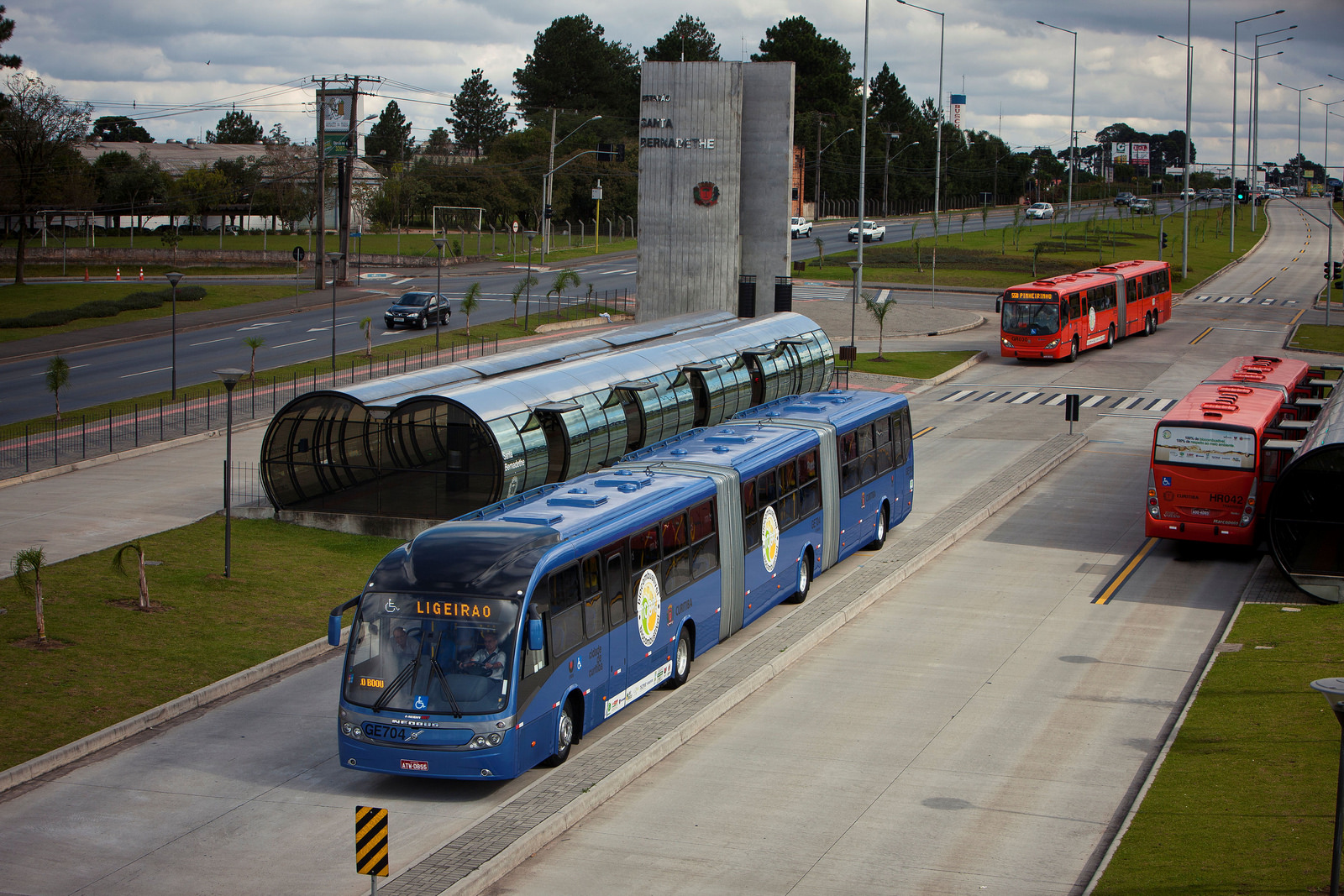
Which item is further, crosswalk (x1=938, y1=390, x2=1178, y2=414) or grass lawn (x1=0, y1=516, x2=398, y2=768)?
crosswalk (x1=938, y1=390, x2=1178, y2=414)

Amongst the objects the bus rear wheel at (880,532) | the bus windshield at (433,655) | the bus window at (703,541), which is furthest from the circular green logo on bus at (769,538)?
the bus windshield at (433,655)

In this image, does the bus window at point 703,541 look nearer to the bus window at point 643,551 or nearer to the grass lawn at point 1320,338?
the bus window at point 643,551

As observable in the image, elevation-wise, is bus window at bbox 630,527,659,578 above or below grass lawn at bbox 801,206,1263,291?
below

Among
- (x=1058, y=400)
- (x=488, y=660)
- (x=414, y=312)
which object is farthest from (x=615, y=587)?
(x=414, y=312)

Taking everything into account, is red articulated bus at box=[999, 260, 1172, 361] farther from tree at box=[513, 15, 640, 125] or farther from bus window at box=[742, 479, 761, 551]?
tree at box=[513, 15, 640, 125]

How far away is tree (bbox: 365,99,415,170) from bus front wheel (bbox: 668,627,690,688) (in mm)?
150995

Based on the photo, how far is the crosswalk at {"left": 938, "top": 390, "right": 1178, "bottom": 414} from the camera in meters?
48.5

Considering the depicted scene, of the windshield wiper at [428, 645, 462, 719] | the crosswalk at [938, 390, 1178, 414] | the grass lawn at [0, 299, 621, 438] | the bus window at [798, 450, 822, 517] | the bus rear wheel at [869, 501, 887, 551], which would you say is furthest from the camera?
the crosswalk at [938, 390, 1178, 414]

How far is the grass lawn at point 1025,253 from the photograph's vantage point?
88500 mm

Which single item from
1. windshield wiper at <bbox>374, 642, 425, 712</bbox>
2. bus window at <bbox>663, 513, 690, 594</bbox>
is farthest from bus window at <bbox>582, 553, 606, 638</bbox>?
windshield wiper at <bbox>374, 642, 425, 712</bbox>

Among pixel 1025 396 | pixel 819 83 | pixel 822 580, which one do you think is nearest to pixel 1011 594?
pixel 822 580

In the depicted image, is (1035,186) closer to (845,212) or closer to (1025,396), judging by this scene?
(845,212)

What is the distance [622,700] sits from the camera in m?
18.0

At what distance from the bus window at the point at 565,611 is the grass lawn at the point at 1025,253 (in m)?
72.1
